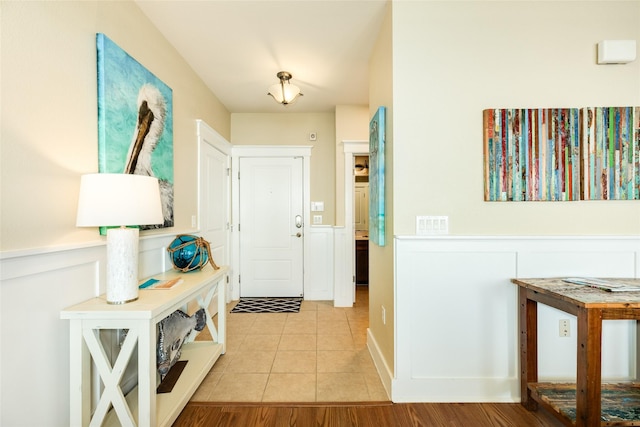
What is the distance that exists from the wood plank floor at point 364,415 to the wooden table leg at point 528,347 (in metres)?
0.08

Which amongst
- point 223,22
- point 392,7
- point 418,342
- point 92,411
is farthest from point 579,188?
point 92,411

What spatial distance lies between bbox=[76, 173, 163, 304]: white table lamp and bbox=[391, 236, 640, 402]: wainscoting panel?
4.55 ft

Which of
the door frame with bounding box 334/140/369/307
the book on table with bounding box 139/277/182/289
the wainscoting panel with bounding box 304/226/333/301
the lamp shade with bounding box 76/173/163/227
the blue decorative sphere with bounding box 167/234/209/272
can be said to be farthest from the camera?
the wainscoting panel with bounding box 304/226/333/301

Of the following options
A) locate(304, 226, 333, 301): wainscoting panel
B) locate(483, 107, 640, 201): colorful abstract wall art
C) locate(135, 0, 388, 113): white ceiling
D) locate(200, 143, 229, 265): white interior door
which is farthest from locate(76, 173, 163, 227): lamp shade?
locate(304, 226, 333, 301): wainscoting panel

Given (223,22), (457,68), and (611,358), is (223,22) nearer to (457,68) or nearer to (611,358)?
(457,68)

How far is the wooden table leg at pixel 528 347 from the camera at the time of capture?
1.72 metres

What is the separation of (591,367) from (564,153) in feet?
3.91

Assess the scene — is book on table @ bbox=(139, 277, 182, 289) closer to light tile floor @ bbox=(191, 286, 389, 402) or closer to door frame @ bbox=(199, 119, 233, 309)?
light tile floor @ bbox=(191, 286, 389, 402)

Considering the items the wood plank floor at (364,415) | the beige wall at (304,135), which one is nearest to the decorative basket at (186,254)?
the wood plank floor at (364,415)

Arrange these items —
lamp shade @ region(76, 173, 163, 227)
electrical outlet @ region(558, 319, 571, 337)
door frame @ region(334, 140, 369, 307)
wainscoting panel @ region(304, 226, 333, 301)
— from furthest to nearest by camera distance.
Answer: wainscoting panel @ region(304, 226, 333, 301), door frame @ region(334, 140, 369, 307), electrical outlet @ region(558, 319, 571, 337), lamp shade @ region(76, 173, 163, 227)

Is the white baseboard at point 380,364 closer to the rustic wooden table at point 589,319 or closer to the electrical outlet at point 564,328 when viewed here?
the rustic wooden table at point 589,319

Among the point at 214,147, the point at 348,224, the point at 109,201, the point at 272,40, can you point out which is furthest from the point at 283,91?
the point at 109,201

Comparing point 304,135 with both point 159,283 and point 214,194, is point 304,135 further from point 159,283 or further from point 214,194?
point 159,283

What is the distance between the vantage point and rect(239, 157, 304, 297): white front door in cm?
403
